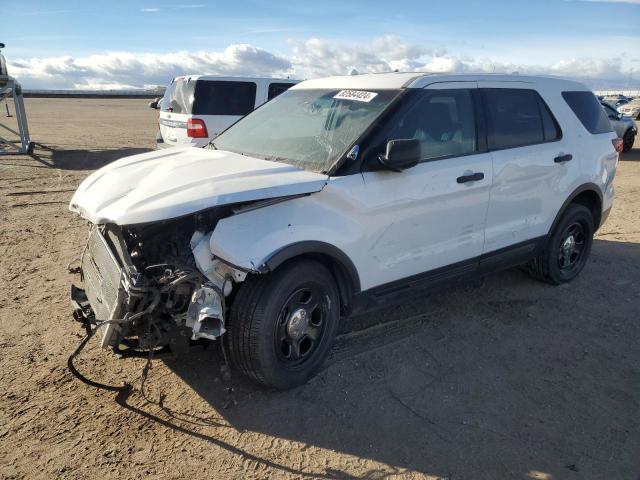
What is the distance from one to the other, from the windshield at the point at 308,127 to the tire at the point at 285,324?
0.76 metres

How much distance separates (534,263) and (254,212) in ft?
11.1

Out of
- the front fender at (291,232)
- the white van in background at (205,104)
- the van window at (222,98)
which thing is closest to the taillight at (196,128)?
the white van in background at (205,104)

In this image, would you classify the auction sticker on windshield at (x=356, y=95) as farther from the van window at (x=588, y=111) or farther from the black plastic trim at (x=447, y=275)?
the van window at (x=588, y=111)

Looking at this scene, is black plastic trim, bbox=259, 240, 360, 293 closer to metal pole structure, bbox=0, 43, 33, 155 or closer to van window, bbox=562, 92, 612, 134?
van window, bbox=562, 92, 612, 134

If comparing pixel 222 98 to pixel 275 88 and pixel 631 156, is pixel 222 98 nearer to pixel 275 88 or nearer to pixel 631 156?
pixel 275 88

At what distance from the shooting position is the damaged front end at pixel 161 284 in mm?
2924

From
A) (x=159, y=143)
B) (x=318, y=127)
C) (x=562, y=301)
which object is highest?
(x=318, y=127)

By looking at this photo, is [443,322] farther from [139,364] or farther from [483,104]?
[139,364]

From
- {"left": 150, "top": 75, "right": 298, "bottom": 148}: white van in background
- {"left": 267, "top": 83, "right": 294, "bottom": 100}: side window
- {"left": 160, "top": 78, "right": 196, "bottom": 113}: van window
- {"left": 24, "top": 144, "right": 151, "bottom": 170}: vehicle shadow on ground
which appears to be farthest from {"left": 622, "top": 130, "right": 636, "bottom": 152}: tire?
{"left": 24, "top": 144, "right": 151, "bottom": 170}: vehicle shadow on ground

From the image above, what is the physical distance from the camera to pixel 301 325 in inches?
133

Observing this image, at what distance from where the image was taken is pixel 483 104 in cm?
427

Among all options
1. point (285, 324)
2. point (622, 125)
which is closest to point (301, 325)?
point (285, 324)

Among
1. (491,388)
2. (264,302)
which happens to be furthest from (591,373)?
(264,302)

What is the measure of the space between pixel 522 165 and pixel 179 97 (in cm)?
748
